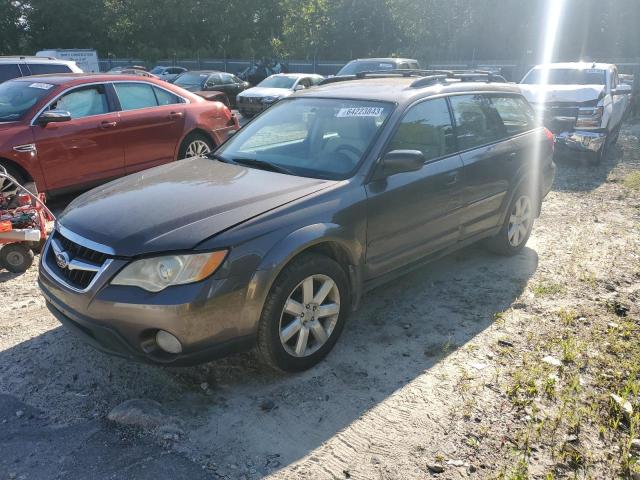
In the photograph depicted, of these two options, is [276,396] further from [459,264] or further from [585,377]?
[459,264]

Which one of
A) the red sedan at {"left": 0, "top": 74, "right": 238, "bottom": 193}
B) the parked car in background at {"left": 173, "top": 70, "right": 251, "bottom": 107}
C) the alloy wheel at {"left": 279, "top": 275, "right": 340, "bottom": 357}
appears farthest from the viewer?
the parked car in background at {"left": 173, "top": 70, "right": 251, "bottom": 107}

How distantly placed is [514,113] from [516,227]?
1092 millimetres

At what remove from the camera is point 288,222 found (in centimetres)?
316

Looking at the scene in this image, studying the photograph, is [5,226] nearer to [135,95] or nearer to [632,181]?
[135,95]

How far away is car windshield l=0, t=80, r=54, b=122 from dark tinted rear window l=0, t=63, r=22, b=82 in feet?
10.7

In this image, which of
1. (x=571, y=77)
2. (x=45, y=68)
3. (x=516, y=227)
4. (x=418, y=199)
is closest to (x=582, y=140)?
(x=571, y=77)

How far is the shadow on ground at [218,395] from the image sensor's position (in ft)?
8.92

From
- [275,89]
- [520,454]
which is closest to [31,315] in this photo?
[520,454]

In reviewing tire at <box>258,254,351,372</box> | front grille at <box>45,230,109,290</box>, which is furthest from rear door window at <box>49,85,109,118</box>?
tire at <box>258,254,351,372</box>

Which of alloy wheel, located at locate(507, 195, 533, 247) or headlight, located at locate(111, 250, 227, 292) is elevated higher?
headlight, located at locate(111, 250, 227, 292)

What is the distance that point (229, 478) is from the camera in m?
2.59

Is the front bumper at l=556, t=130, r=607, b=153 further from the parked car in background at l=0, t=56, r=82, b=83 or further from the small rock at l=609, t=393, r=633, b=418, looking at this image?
the parked car in background at l=0, t=56, r=82, b=83

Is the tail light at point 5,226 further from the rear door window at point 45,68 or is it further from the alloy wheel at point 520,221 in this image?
the rear door window at point 45,68

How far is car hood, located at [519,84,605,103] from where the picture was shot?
377 inches
